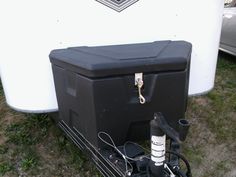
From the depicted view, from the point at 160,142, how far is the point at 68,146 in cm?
153

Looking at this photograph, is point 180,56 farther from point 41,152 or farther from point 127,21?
point 41,152

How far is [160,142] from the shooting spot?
1.43 m

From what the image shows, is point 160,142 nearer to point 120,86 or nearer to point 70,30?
point 120,86

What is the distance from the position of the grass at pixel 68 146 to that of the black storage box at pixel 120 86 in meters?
0.87

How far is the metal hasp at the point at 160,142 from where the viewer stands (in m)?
1.29

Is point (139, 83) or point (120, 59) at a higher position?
point (120, 59)

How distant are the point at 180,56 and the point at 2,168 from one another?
175cm

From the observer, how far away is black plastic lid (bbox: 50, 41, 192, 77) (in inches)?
63.3

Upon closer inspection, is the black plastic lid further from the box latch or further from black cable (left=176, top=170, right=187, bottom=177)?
black cable (left=176, top=170, right=187, bottom=177)

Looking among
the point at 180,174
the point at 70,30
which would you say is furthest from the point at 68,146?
the point at 180,174

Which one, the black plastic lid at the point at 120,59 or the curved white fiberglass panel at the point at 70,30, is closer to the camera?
the black plastic lid at the point at 120,59

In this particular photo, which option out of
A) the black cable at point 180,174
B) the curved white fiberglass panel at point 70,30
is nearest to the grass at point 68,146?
the curved white fiberglass panel at point 70,30

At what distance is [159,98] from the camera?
1744 millimetres

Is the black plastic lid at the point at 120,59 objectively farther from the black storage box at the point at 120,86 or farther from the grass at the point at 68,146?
the grass at the point at 68,146
